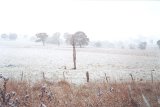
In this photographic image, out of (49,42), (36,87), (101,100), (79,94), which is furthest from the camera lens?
(49,42)

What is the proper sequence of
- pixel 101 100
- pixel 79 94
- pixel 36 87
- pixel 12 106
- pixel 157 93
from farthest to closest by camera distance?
Answer: pixel 36 87 → pixel 79 94 → pixel 157 93 → pixel 101 100 → pixel 12 106

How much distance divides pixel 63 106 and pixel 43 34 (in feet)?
329

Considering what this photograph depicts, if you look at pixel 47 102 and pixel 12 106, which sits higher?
pixel 12 106

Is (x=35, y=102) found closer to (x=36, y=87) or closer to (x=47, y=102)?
(x=47, y=102)

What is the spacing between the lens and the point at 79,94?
265 inches

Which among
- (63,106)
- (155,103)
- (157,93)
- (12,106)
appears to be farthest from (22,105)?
(157,93)

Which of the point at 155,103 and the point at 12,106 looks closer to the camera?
the point at 12,106

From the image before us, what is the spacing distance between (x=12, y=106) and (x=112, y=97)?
262 centimetres

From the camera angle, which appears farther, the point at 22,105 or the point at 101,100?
the point at 101,100

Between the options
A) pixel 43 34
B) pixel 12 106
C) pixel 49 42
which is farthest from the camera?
pixel 49 42

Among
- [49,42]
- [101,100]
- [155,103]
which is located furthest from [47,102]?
[49,42]

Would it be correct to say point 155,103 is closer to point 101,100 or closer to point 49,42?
point 101,100

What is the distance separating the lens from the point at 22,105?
15.8 feet

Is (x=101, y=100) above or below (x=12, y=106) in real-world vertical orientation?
below
